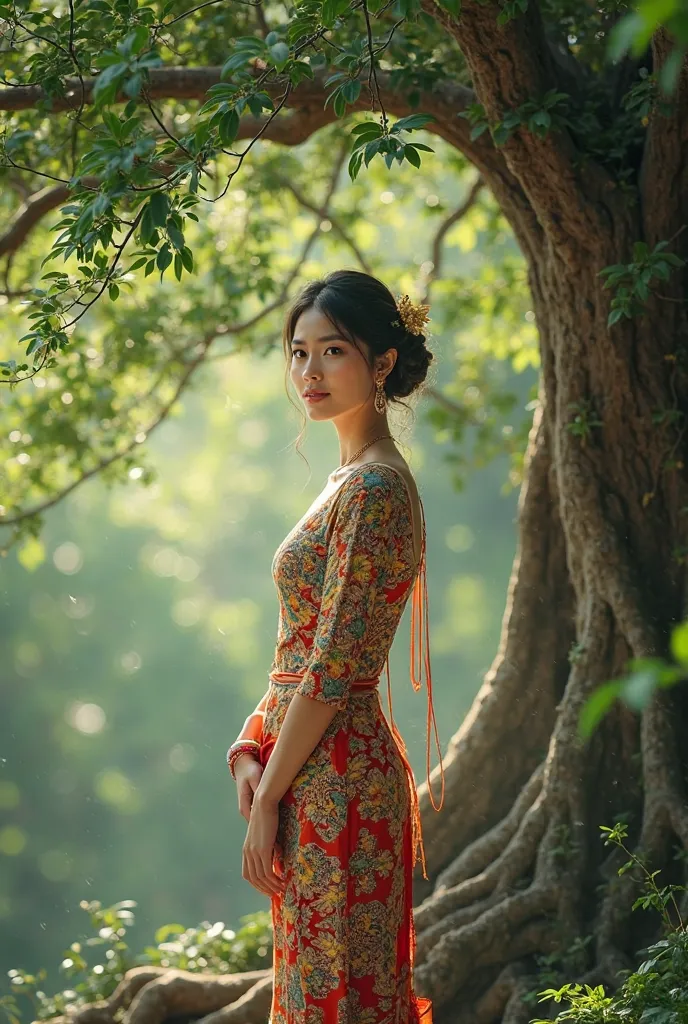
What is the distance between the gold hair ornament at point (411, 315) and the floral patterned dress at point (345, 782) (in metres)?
0.38

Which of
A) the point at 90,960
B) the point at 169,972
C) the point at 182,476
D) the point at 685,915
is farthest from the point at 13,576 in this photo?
the point at 685,915

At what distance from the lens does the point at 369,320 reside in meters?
2.25

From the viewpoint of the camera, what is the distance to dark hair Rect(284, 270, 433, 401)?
223cm

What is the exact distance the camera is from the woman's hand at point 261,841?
2.01m

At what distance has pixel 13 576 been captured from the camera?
1862 cm

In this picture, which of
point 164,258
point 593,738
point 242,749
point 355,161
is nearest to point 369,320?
point 355,161

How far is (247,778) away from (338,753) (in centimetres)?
20

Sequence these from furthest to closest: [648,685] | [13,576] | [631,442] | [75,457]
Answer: [13,576] < [75,457] < [631,442] < [648,685]

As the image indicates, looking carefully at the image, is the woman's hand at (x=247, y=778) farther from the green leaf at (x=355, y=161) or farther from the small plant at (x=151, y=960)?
the small plant at (x=151, y=960)

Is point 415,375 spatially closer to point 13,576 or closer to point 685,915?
point 685,915

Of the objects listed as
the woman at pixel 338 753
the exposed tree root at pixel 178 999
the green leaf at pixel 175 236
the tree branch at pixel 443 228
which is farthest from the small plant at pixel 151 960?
the tree branch at pixel 443 228

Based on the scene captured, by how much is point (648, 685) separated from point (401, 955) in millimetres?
1452

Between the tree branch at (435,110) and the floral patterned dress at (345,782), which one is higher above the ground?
the tree branch at (435,110)

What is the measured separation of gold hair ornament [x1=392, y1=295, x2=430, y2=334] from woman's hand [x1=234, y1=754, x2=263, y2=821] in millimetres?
915
